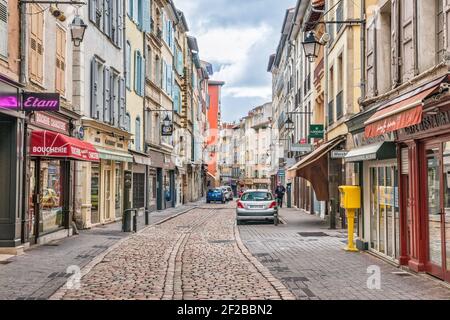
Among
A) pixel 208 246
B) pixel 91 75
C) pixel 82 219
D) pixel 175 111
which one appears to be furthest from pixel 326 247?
pixel 175 111

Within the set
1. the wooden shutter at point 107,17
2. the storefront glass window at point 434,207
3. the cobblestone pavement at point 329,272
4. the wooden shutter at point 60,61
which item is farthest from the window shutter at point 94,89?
the storefront glass window at point 434,207

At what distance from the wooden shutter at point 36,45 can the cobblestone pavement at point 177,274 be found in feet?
15.9

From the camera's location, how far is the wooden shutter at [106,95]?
2352 cm

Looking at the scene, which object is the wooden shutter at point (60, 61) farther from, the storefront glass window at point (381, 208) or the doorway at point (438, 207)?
the doorway at point (438, 207)

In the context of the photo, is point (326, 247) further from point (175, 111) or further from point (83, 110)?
point (175, 111)

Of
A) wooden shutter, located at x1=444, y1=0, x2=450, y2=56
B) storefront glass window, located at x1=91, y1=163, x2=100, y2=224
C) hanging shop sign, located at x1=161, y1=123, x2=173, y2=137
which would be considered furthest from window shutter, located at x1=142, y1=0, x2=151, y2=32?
wooden shutter, located at x1=444, y1=0, x2=450, y2=56

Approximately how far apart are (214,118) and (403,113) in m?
97.9

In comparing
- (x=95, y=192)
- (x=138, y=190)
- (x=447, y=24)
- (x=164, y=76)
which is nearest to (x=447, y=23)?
(x=447, y=24)

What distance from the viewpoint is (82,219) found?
20.9m

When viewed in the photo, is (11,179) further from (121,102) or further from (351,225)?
(121,102)

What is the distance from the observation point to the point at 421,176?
10.6 m

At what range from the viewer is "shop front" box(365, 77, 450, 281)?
915 cm

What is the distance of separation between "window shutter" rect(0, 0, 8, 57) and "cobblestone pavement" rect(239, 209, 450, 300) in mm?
7137
